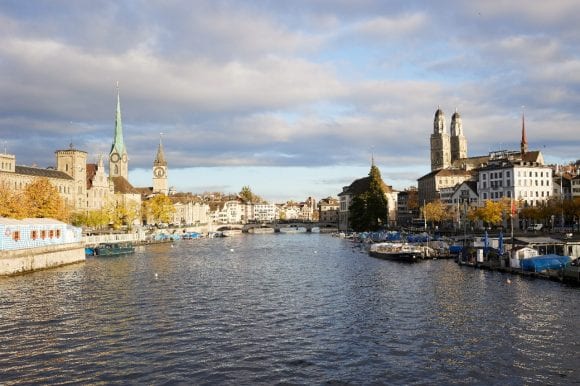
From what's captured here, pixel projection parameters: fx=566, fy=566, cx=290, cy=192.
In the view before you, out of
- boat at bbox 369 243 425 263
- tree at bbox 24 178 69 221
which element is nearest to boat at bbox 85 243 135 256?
tree at bbox 24 178 69 221

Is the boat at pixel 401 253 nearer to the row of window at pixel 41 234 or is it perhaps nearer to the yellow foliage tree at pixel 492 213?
the yellow foliage tree at pixel 492 213

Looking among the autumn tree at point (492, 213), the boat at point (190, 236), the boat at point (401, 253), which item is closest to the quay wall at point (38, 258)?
the boat at point (401, 253)

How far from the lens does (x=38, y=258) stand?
2694 inches

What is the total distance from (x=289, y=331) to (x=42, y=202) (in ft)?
269

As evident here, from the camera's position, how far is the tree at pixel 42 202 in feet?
330

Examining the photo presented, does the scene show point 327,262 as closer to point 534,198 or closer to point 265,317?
point 265,317

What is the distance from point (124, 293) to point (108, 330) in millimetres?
16035

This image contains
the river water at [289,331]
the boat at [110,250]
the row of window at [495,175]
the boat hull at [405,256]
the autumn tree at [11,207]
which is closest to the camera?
the river water at [289,331]

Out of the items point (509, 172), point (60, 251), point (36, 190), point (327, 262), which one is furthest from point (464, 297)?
point (509, 172)

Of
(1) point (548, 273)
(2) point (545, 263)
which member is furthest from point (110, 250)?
(1) point (548, 273)

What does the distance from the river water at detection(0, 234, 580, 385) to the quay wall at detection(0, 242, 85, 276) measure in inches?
105

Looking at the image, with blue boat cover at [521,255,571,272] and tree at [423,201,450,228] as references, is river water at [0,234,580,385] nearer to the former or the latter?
blue boat cover at [521,255,571,272]

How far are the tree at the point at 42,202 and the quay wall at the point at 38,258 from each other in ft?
60.6

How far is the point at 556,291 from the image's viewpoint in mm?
49594
